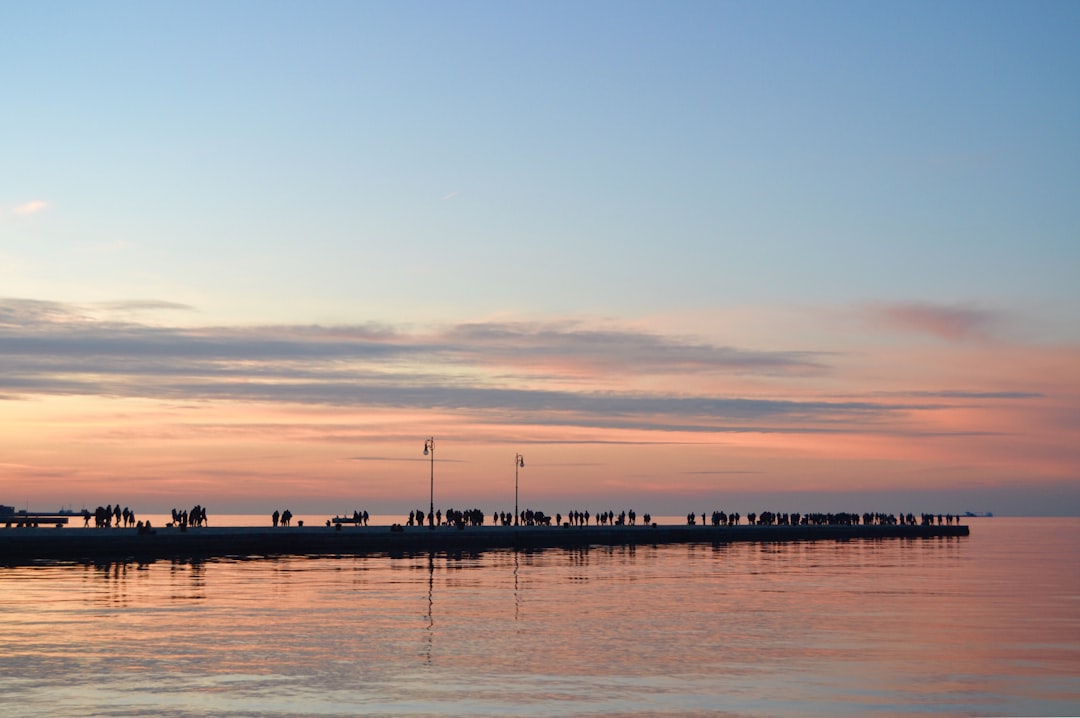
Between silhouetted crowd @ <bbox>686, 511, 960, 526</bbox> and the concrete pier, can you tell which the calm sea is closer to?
the concrete pier

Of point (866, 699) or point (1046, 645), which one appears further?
point (1046, 645)

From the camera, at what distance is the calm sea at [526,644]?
1088 inches

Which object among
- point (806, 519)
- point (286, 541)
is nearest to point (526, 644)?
point (286, 541)

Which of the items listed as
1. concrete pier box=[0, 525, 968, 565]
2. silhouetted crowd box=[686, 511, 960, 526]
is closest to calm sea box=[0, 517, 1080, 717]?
concrete pier box=[0, 525, 968, 565]

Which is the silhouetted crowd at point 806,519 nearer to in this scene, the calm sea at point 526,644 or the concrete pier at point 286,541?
the concrete pier at point 286,541

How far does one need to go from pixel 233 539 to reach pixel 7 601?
42.4 metres

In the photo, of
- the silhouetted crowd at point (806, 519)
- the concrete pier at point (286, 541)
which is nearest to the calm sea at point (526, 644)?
the concrete pier at point (286, 541)

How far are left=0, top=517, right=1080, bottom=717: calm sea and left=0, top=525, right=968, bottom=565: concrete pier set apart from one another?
592 inches

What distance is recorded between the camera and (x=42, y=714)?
2542 cm

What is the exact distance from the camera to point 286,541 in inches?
3681

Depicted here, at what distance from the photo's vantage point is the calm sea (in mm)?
27641

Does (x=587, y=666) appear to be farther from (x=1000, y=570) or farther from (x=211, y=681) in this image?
(x=1000, y=570)

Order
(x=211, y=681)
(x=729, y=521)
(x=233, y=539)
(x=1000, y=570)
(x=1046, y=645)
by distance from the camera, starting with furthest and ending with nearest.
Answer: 1. (x=729, y=521)
2. (x=233, y=539)
3. (x=1000, y=570)
4. (x=1046, y=645)
5. (x=211, y=681)

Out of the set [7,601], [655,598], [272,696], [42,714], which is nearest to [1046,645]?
[655,598]
